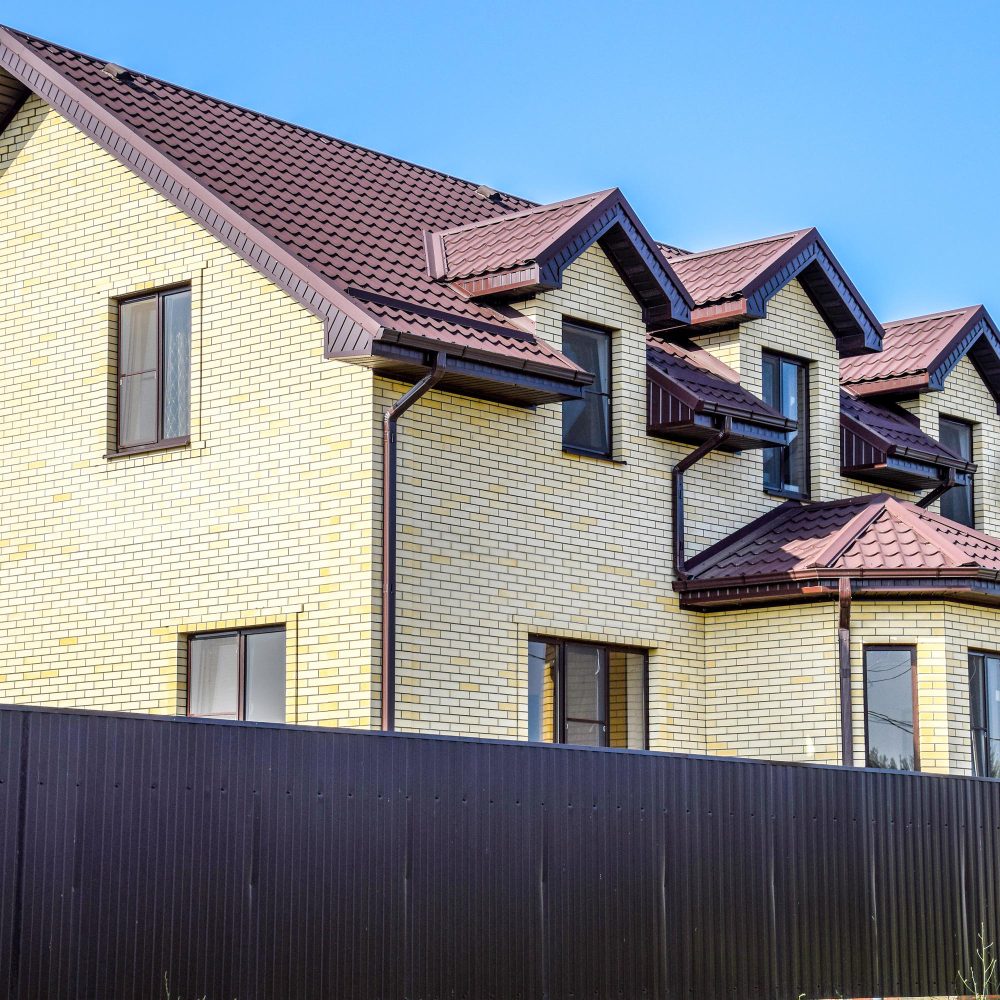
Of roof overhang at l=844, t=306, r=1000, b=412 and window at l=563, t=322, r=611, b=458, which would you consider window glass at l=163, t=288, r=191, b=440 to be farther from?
roof overhang at l=844, t=306, r=1000, b=412

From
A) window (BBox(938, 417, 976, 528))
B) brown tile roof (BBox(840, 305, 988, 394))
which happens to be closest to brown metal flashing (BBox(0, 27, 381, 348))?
brown tile roof (BBox(840, 305, 988, 394))

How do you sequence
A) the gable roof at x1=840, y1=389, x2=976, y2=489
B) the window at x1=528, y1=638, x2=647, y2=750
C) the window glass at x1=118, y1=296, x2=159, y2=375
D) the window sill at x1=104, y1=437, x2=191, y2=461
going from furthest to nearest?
the gable roof at x1=840, y1=389, x2=976, y2=489 → the window glass at x1=118, y1=296, x2=159, y2=375 → the window at x1=528, y1=638, x2=647, y2=750 → the window sill at x1=104, y1=437, x2=191, y2=461

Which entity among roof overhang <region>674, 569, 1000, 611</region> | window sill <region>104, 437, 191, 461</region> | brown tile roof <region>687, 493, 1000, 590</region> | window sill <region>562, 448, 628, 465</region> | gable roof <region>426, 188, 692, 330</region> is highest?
gable roof <region>426, 188, 692, 330</region>

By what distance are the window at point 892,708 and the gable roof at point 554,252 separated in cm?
365

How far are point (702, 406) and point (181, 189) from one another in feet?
16.2

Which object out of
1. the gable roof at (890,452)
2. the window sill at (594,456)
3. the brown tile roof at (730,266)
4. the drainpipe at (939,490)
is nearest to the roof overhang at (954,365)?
the gable roof at (890,452)

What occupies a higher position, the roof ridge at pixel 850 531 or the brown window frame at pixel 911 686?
the roof ridge at pixel 850 531

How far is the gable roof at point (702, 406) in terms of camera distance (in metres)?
16.6

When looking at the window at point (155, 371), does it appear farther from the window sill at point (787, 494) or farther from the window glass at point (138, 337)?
the window sill at point (787, 494)

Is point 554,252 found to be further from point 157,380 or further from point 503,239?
point 157,380

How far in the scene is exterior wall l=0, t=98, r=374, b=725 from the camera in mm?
14273

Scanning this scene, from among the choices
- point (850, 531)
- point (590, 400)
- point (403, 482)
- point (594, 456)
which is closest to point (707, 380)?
point (590, 400)

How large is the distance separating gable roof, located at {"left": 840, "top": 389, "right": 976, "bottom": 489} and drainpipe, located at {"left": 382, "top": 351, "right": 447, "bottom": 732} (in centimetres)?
640

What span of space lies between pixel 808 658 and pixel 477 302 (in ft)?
14.3
